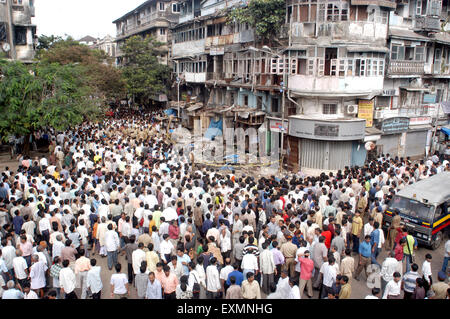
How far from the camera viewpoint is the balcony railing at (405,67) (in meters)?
23.5

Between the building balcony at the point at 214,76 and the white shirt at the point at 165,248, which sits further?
the building balcony at the point at 214,76

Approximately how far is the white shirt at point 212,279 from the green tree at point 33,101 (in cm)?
1609

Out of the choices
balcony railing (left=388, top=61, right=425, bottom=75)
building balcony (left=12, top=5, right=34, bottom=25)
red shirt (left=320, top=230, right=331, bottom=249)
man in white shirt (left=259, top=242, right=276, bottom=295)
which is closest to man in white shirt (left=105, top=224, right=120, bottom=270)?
man in white shirt (left=259, top=242, right=276, bottom=295)

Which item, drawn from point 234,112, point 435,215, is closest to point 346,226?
point 435,215

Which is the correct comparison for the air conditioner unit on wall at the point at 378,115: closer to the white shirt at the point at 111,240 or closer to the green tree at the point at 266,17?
the green tree at the point at 266,17

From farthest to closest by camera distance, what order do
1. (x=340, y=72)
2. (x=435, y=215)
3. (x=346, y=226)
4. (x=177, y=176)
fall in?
(x=340, y=72) < (x=177, y=176) < (x=435, y=215) < (x=346, y=226)

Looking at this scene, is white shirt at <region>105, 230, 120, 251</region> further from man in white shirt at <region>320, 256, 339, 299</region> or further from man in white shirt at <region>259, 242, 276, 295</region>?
man in white shirt at <region>320, 256, 339, 299</region>

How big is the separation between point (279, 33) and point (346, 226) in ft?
53.6

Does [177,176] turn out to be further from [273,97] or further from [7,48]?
[7,48]

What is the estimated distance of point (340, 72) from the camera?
21.6 metres

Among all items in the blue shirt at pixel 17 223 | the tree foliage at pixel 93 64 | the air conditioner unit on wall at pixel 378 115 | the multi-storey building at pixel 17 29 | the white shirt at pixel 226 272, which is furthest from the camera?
the tree foliage at pixel 93 64

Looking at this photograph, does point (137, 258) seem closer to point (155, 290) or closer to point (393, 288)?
point (155, 290)

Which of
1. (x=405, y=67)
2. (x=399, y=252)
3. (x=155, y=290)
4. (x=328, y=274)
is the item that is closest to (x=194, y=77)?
(x=405, y=67)

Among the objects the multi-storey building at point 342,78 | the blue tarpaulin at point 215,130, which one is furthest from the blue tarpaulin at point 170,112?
the multi-storey building at point 342,78
